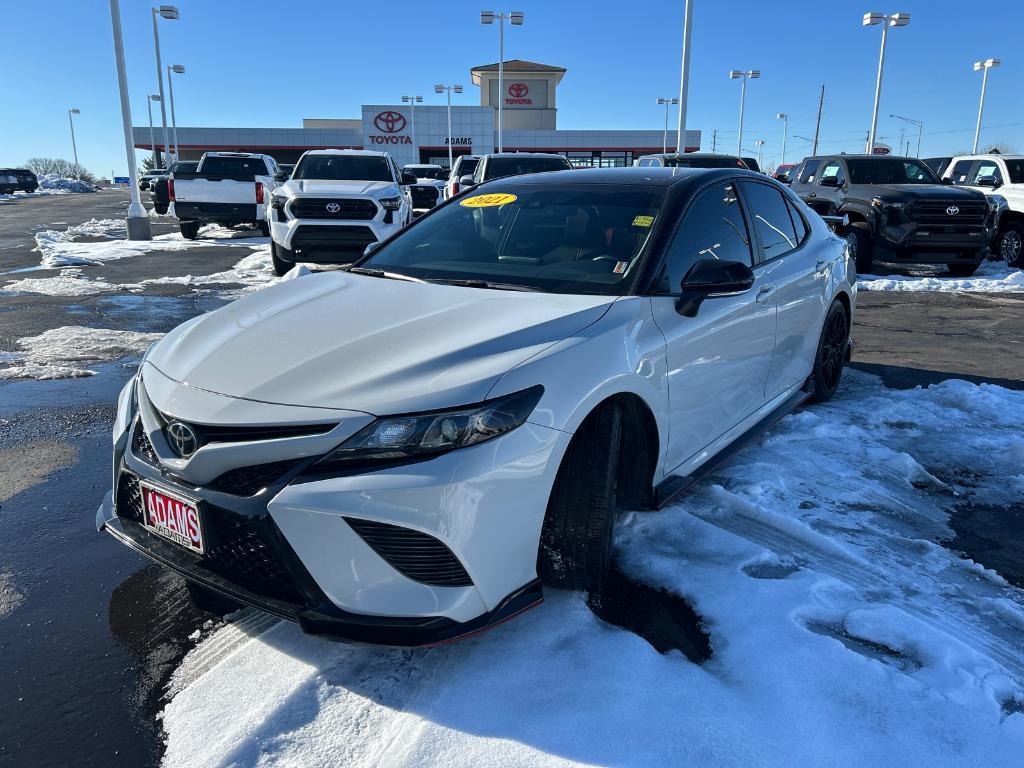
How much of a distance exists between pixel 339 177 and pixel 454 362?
1157cm

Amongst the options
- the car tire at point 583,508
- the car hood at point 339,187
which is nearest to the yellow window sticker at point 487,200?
the car tire at point 583,508

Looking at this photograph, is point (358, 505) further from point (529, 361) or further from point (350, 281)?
point (350, 281)

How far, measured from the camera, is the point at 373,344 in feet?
8.56

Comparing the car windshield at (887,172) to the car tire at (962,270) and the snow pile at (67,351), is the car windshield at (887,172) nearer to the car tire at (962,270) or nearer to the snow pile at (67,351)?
the car tire at (962,270)

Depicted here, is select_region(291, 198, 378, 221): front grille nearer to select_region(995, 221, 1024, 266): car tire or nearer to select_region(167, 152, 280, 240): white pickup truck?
select_region(167, 152, 280, 240): white pickup truck

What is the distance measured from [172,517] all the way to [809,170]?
13.9m

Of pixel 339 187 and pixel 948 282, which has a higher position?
pixel 339 187

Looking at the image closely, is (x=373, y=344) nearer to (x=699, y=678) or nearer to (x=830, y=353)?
(x=699, y=678)

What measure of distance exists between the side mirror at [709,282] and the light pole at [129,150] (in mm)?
17140

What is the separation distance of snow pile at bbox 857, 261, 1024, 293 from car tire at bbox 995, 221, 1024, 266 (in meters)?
0.47

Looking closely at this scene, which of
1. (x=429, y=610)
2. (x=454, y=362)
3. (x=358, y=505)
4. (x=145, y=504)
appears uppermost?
(x=454, y=362)

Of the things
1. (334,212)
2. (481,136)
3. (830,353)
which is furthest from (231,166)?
(481,136)

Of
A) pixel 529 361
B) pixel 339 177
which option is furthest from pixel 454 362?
pixel 339 177

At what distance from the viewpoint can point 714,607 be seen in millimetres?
2748
